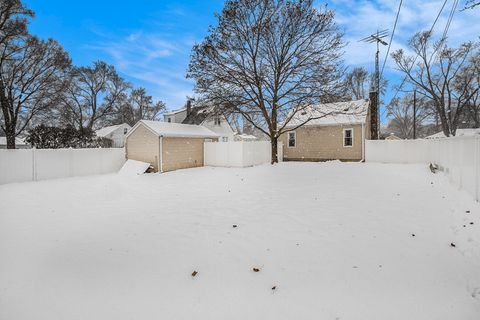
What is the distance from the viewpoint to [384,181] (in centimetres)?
941

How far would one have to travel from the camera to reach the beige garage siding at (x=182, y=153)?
1538 centimetres

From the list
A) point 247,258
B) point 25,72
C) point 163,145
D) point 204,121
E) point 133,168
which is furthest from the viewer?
point 204,121

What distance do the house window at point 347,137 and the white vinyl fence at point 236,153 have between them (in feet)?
20.5

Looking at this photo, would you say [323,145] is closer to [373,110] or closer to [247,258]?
[373,110]

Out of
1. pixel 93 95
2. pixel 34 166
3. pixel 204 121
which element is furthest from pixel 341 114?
pixel 93 95

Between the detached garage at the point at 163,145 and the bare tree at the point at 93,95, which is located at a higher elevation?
the bare tree at the point at 93,95

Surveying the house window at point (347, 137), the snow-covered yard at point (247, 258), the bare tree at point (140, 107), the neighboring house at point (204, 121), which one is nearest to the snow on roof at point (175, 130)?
the neighboring house at point (204, 121)

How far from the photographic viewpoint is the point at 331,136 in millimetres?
20516

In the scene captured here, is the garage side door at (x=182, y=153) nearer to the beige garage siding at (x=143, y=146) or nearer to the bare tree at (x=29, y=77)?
the beige garage siding at (x=143, y=146)

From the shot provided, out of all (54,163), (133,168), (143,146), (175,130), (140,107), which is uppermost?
(140,107)

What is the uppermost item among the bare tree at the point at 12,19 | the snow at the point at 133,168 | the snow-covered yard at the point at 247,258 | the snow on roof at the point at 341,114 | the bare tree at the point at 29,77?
the bare tree at the point at 12,19

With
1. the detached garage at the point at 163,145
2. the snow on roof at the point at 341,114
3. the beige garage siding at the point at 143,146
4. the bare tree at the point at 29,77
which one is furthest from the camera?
the snow on roof at the point at 341,114

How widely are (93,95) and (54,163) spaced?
21201mm

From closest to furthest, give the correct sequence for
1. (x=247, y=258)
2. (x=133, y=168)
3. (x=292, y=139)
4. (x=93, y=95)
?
(x=247, y=258) → (x=133, y=168) → (x=292, y=139) → (x=93, y=95)
